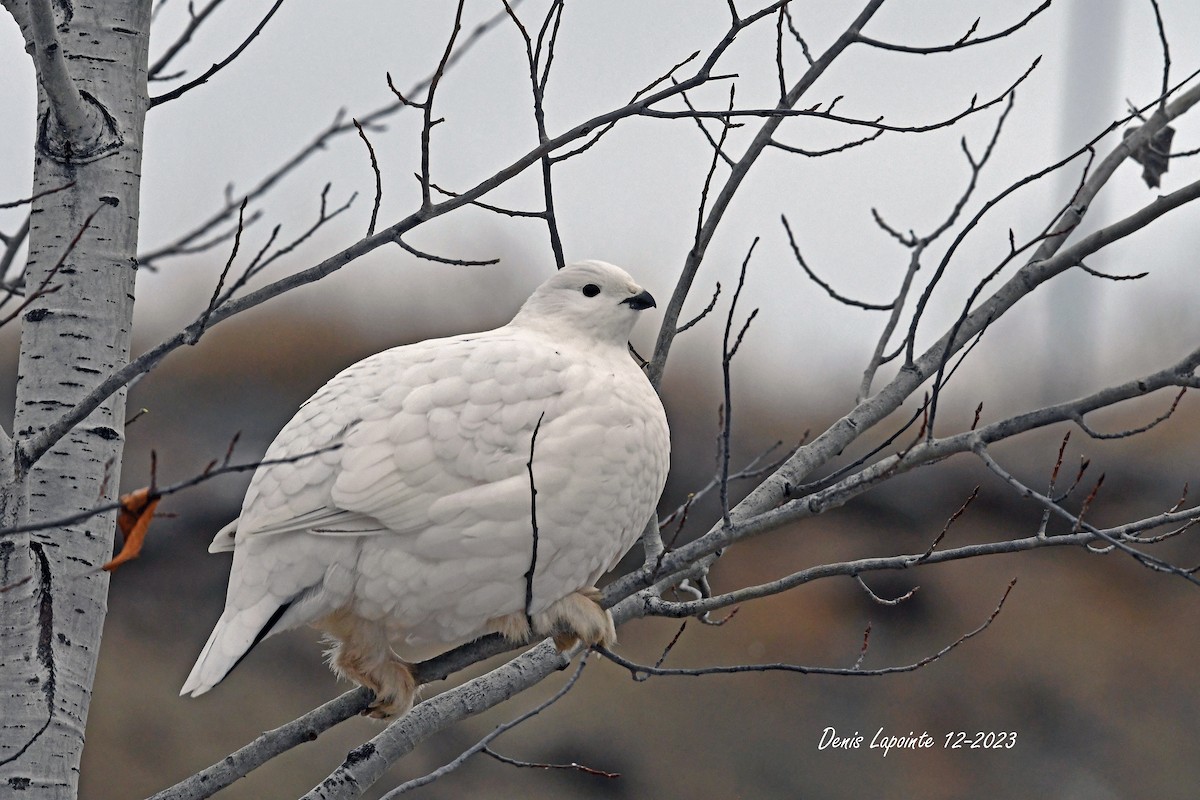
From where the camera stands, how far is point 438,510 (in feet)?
9.17

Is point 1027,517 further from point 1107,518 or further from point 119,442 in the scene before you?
point 119,442

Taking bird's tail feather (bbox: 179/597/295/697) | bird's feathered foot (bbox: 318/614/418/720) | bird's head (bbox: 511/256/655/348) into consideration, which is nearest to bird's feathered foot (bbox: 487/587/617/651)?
bird's feathered foot (bbox: 318/614/418/720)

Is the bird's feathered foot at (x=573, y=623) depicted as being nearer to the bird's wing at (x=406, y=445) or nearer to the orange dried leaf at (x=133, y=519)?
the bird's wing at (x=406, y=445)

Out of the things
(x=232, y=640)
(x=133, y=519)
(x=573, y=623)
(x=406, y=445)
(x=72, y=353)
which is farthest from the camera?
(x=573, y=623)

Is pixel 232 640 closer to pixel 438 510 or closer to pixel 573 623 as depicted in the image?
pixel 438 510

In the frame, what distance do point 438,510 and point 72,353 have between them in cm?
89

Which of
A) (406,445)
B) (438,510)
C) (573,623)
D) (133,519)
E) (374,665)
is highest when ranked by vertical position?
(133,519)

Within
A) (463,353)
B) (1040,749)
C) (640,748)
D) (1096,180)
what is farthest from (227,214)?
(1040,749)

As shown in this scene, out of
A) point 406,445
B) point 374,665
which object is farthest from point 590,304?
point 374,665

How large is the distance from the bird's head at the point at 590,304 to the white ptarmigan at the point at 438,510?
1.10ft

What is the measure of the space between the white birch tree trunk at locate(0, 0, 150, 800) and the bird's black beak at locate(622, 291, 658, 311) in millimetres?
1405

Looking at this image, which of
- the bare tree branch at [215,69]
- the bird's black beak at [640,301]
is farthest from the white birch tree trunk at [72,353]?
the bird's black beak at [640,301]

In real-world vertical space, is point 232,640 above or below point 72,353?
below

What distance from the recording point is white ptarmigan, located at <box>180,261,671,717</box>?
2.79 meters
